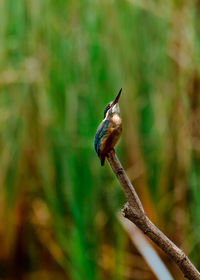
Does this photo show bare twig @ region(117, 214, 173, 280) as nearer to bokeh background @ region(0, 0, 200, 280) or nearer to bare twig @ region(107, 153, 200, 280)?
bokeh background @ region(0, 0, 200, 280)

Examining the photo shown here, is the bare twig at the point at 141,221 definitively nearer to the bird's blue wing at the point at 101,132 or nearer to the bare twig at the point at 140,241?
the bird's blue wing at the point at 101,132

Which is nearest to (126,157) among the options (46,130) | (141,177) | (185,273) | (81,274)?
(141,177)

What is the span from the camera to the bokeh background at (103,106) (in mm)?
1259

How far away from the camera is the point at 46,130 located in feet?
4.36

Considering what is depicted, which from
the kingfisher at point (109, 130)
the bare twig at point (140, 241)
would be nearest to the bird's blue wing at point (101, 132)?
the kingfisher at point (109, 130)

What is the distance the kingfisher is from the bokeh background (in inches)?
35.4

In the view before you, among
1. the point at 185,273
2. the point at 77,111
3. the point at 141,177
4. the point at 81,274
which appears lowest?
the point at 185,273

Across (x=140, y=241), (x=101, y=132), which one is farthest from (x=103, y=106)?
(x=101, y=132)

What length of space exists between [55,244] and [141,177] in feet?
0.92

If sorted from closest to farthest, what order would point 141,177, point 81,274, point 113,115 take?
point 113,115, point 81,274, point 141,177

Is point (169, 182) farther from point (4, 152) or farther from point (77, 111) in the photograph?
point (4, 152)

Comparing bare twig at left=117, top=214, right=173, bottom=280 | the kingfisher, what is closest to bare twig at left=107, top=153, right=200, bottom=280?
the kingfisher

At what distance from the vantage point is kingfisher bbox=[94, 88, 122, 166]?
0.32m

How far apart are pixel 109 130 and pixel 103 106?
0.92 metres
